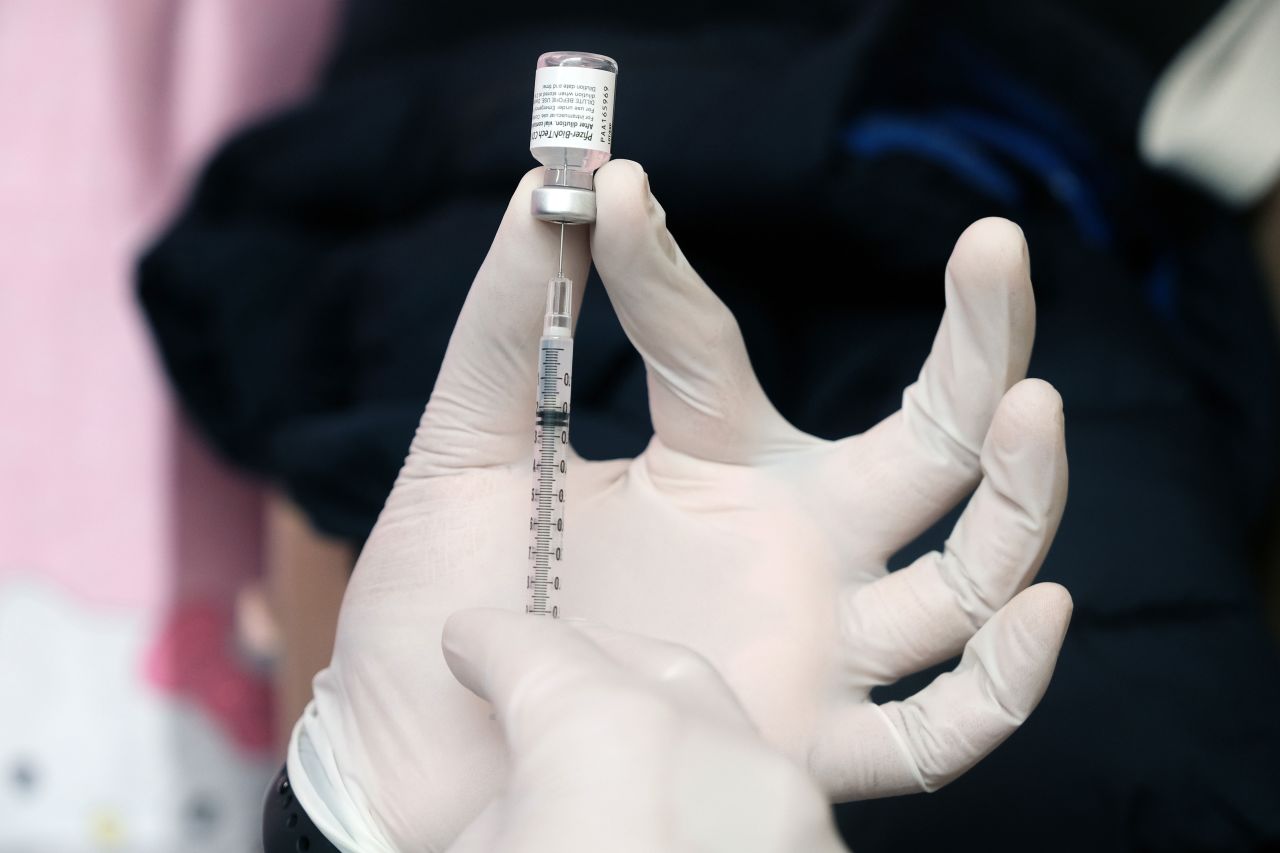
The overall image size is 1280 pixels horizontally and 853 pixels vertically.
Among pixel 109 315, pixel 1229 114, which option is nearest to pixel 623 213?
pixel 1229 114

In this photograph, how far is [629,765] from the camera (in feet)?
1.23

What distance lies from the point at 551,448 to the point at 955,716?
0.20 metres

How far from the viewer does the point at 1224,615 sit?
800 mm

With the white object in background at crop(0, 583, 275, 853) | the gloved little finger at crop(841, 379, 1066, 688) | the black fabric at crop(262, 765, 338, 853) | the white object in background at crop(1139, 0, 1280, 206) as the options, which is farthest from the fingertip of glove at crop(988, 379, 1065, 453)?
the white object in background at crop(0, 583, 275, 853)

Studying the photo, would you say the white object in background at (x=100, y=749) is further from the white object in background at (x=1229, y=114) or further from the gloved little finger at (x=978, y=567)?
the white object in background at (x=1229, y=114)

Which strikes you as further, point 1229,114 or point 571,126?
point 1229,114

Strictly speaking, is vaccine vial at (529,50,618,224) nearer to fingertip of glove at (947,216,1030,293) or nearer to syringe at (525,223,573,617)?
syringe at (525,223,573,617)

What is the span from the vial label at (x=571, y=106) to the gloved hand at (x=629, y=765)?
19 centimetres

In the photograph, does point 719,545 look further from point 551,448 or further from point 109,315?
point 109,315

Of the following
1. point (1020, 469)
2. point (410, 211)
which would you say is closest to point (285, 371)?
point (410, 211)

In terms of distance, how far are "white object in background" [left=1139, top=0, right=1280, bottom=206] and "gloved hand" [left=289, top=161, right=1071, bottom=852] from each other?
727 millimetres

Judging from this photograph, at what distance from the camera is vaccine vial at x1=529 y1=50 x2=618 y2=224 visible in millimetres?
430

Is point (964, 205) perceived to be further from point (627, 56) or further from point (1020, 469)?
point (1020, 469)

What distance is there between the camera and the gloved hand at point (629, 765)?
0.37 meters
